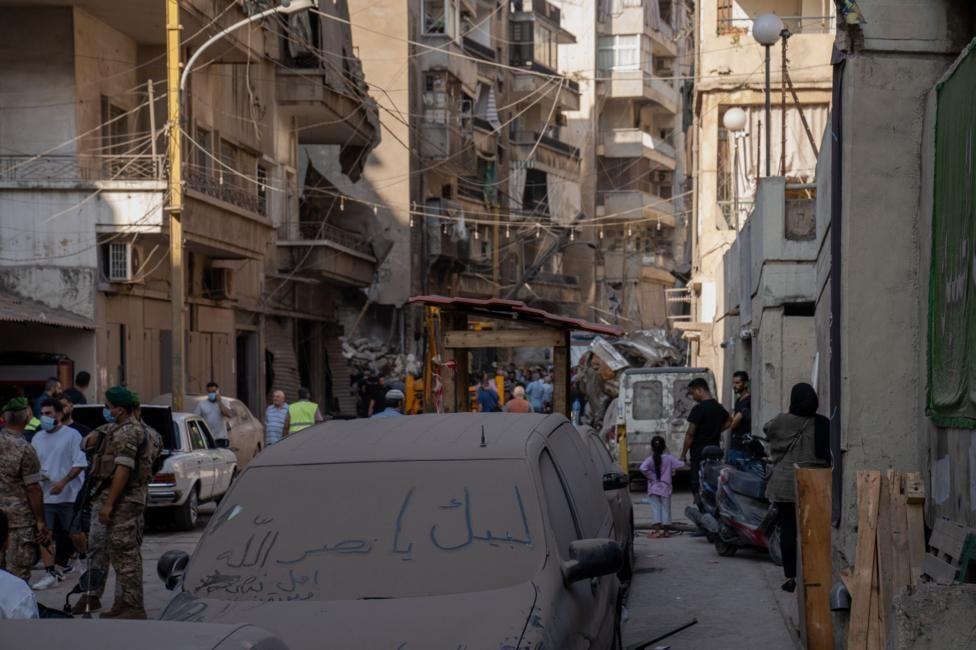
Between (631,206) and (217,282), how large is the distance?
37325 mm

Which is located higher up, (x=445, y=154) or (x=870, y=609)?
(x=445, y=154)

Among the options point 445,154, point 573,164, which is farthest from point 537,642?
point 573,164

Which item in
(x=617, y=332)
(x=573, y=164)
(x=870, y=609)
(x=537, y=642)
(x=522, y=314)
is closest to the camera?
(x=537, y=642)

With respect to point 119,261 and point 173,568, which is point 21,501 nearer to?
point 173,568

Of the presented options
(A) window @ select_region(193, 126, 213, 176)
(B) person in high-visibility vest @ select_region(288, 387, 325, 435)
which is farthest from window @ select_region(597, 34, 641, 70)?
(B) person in high-visibility vest @ select_region(288, 387, 325, 435)

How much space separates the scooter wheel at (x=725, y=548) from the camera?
1491cm

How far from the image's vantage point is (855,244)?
9.69 meters

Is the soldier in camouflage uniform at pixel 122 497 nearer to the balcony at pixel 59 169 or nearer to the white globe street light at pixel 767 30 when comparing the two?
the balcony at pixel 59 169

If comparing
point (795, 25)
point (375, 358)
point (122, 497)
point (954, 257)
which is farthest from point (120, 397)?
point (375, 358)

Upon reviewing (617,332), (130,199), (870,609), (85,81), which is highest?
(85,81)

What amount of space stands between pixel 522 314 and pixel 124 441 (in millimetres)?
6101

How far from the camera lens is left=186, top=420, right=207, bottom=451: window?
18.9 meters

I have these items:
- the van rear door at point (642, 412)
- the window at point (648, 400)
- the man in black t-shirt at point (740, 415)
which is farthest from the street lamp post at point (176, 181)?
the man in black t-shirt at point (740, 415)

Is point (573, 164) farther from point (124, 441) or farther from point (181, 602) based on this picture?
point (181, 602)
